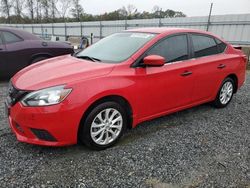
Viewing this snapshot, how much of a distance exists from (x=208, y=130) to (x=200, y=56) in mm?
1279

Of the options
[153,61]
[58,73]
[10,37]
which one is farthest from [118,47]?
[10,37]

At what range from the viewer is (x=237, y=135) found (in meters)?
3.89

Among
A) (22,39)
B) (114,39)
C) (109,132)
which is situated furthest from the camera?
(22,39)

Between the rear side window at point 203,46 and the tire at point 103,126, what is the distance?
1.86m

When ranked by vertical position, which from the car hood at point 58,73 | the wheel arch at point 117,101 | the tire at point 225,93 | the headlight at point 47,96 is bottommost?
the tire at point 225,93

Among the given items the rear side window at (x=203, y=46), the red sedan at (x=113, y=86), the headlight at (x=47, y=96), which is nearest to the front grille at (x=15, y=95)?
the red sedan at (x=113, y=86)

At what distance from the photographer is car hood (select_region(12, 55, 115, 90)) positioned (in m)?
2.93

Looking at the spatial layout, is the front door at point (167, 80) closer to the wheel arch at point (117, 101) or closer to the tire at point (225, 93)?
the wheel arch at point (117, 101)

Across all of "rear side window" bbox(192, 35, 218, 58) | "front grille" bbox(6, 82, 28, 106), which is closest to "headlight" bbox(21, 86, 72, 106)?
"front grille" bbox(6, 82, 28, 106)

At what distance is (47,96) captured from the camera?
2799mm

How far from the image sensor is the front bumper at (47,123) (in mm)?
2770

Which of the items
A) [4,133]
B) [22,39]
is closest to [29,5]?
[22,39]

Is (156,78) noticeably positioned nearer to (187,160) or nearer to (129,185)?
(187,160)

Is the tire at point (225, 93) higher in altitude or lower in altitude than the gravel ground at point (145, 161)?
higher
